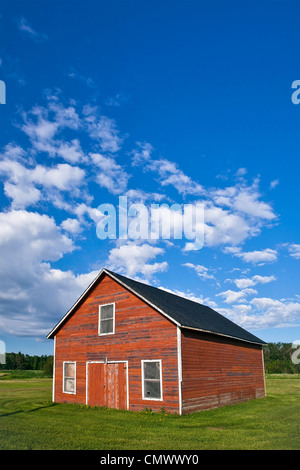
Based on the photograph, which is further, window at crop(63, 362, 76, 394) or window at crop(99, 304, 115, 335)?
window at crop(63, 362, 76, 394)

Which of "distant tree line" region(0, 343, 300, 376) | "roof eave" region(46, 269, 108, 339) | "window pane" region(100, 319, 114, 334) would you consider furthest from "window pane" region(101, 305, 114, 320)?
"distant tree line" region(0, 343, 300, 376)

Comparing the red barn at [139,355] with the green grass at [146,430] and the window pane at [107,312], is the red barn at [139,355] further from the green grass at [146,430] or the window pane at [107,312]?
the green grass at [146,430]

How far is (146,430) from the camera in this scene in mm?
13922

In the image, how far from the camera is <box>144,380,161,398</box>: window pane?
61.7ft

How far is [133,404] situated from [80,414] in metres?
2.79

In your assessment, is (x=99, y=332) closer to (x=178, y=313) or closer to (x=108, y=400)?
(x=108, y=400)

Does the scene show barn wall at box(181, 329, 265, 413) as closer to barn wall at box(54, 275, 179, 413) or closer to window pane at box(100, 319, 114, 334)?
barn wall at box(54, 275, 179, 413)

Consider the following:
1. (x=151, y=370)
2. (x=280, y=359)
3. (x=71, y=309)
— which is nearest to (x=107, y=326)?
(x=71, y=309)

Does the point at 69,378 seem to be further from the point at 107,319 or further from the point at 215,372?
the point at 215,372

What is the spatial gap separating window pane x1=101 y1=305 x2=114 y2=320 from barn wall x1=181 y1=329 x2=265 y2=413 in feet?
16.6

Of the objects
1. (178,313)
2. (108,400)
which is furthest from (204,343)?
(108,400)

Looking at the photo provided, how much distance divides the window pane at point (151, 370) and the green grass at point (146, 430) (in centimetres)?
173
